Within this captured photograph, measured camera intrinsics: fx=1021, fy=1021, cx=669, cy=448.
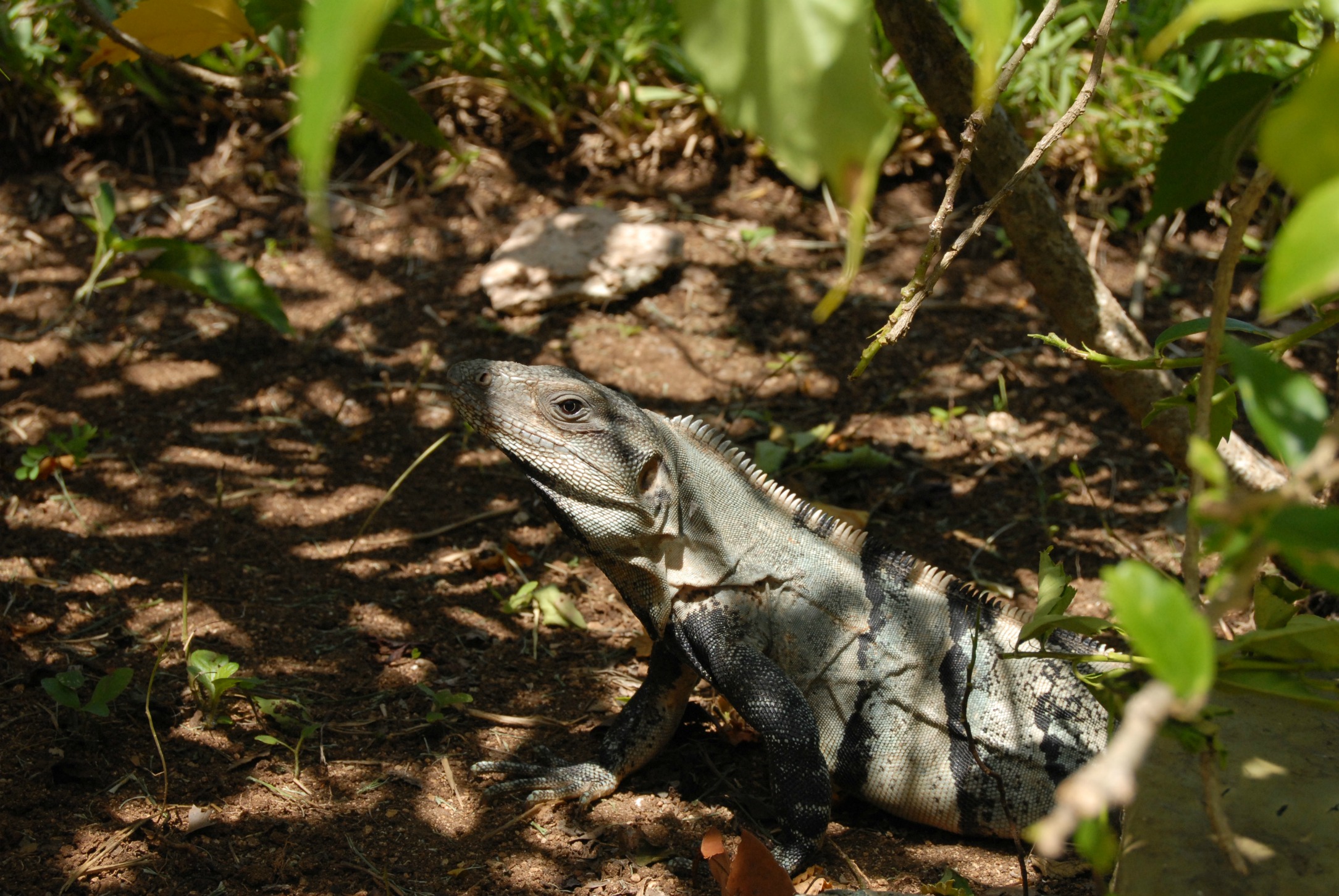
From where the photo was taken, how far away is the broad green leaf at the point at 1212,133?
2.18 metres

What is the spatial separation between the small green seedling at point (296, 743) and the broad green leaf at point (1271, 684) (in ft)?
8.31

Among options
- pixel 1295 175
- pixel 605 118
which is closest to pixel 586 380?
pixel 1295 175

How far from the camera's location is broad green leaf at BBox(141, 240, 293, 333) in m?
4.64

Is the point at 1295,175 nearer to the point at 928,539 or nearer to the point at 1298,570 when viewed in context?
the point at 1298,570

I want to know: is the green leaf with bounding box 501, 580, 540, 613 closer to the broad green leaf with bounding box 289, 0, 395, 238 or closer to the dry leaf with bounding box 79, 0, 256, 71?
the dry leaf with bounding box 79, 0, 256, 71

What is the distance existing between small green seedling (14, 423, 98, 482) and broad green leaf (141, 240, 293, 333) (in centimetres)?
77

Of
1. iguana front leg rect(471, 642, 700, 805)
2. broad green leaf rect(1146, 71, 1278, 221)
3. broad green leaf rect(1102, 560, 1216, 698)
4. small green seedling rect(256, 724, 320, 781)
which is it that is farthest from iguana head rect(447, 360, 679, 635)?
broad green leaf rect(1102, 560, 1216, 698)

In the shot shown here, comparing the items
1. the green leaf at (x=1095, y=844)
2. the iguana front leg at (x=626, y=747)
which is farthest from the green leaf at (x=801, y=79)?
the iguana front leg at (x=626, y=747)

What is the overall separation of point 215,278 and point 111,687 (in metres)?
2.38

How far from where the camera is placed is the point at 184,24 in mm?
1664

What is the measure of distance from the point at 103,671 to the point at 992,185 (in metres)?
3.22

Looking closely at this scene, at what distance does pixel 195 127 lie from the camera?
6191mm

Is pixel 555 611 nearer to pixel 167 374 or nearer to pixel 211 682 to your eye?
pixel 211 682

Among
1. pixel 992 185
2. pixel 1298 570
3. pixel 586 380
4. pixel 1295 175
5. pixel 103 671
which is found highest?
pixel 1295 175
